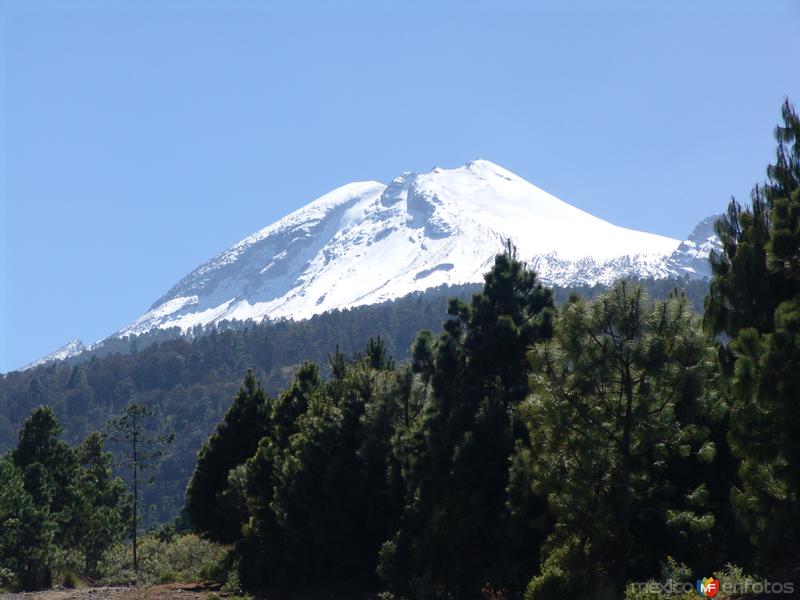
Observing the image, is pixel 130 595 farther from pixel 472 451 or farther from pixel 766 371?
pixel 766 371

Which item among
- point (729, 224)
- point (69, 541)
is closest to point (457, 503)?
point (729, 224)

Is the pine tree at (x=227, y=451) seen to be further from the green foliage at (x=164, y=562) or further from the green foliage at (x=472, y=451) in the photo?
the green foliage at (x=472, y=451)

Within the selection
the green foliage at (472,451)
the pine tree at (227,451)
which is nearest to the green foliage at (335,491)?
the green foliage at (472,451)

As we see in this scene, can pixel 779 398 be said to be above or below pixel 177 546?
above

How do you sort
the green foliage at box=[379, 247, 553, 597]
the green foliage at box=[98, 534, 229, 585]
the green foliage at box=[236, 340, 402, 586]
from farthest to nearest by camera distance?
the green foliage at box=[98, 534, 229, 585] < the green foliage at box=[236, 340, 402, 586] < the green foliage at box=[379, 247, 553, 597]

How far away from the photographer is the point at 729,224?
1820 centimetres

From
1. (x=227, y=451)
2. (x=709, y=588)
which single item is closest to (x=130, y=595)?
(x=227, y=451)

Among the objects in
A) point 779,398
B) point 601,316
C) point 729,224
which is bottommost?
point 779,398

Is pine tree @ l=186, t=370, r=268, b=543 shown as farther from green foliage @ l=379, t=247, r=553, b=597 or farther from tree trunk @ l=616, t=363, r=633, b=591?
tree trunk @ l=616, t=363, r=633, b=591

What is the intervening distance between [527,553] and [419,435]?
5019 mm

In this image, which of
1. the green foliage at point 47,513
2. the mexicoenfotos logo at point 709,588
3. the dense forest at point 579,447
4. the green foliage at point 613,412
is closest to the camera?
the dense forest at point 579,447

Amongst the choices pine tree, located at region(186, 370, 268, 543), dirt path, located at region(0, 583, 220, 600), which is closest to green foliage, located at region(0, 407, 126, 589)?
pine tree, located at region(186, 370, 268, 543)

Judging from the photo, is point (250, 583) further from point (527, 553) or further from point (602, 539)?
point (602, 539)

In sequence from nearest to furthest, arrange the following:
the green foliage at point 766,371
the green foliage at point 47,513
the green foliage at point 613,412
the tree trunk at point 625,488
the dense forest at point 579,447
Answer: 1. the green foliage at point 766,371
2. the dense forest at point 579,447
3. the tree trunk at point 625,488
4. the green foliage at point 613,412
5. the green foliage at point 47,513
